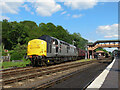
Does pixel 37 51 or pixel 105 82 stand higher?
pixel 37 51

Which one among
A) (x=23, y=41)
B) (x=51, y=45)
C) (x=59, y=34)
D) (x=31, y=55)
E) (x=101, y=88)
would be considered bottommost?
(x=101, y=88)

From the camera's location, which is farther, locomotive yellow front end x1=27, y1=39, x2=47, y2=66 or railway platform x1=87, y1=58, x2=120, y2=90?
locomotive yellow front end x1=27, y1=39, x2=47, y2=66

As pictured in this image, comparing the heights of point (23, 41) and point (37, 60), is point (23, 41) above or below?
above

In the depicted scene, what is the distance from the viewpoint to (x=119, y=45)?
4562 centimetres

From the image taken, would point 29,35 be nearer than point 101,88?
No

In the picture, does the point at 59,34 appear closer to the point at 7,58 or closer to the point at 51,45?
the point at 7,58

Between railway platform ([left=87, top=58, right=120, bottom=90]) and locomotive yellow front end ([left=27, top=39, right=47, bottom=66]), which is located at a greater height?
locomotive yellow front end ([left=27, top=39, right=47, bottom=66])

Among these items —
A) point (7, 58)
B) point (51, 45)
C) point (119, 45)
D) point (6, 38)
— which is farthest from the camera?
point (6, 38)

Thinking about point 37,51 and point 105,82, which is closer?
point 105,82

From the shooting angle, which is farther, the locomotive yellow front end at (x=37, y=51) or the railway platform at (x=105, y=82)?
the locomotive yellow front end at (x=37, y=51)

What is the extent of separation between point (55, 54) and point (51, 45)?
193 centimetres

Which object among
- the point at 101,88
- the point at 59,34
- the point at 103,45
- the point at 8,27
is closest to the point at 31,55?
the point at 101,88

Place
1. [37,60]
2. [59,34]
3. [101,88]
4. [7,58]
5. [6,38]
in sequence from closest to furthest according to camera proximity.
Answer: [101,88]
[37,60]
[7,58]
[6,38]
[59,34]

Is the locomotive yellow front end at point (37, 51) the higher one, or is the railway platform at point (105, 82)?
the locomotive yellow front end at point (37, 51)
